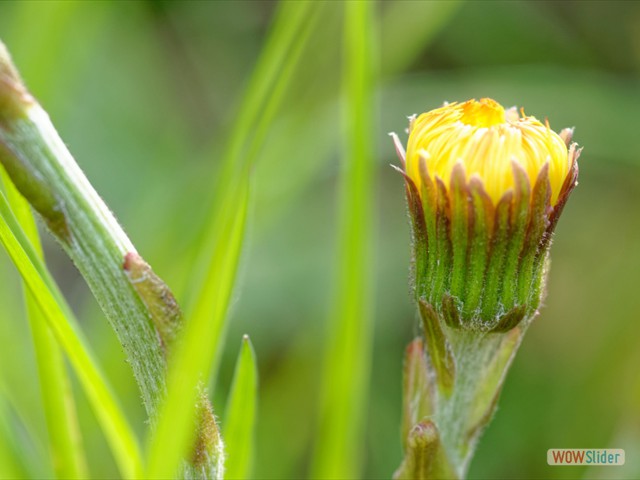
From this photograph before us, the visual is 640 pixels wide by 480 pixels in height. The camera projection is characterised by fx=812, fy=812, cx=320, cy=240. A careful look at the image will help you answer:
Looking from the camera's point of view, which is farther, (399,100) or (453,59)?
(453,59)

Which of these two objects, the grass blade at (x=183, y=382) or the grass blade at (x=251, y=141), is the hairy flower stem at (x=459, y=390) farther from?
the grass blade at (x=183, y=382)

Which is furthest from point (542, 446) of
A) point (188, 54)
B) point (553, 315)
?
point (188, 54)

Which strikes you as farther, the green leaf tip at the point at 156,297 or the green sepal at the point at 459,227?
the green sepal at the point at 459,227

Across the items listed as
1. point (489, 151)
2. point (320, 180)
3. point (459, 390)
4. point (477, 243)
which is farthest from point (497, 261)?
point (320, 180)

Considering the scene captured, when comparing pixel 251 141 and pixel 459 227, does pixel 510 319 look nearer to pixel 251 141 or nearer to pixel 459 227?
pixel 459 227

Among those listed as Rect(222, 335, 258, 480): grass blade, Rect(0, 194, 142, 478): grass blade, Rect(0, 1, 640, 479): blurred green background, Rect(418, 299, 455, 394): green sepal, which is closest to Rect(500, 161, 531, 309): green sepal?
Rect(418, 299, 455, 394): green sepal

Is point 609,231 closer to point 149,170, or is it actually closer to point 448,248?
point 149,170

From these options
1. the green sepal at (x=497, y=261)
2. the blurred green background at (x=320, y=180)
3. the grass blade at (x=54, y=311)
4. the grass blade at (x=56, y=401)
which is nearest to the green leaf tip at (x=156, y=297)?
the grass blade at (x=54, y=311)
